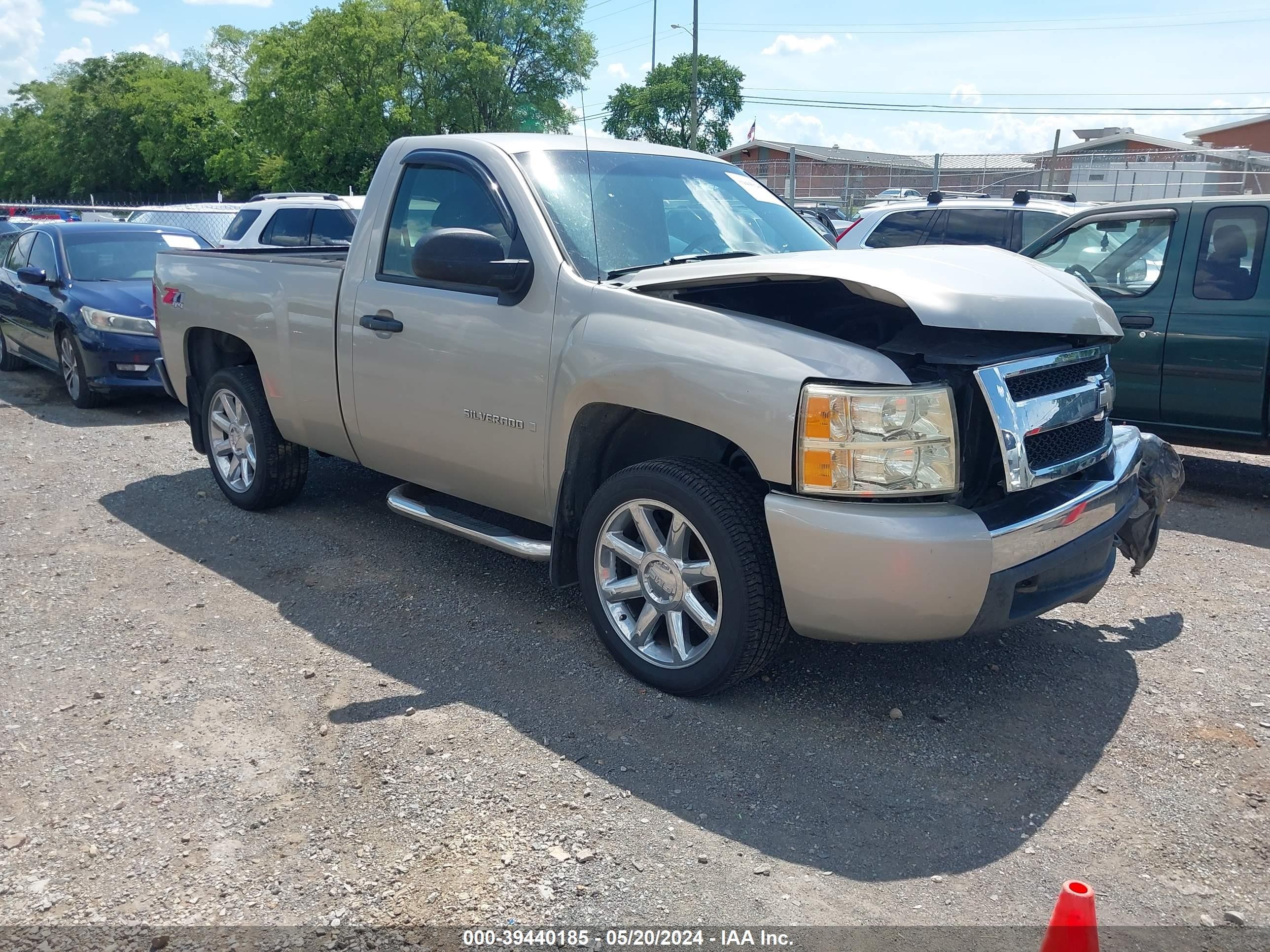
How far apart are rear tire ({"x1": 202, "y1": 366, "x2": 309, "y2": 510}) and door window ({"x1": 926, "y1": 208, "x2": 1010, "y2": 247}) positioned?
22.9 feet

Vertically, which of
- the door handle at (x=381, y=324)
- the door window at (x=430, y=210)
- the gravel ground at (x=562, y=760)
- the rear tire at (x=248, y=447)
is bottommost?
the gravel ground at (x=562, y=760)

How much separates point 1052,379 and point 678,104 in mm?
80020

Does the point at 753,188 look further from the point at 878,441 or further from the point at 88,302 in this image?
the point at 88,302

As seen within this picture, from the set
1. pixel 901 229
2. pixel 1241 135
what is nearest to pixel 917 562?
→ pixel 901 229

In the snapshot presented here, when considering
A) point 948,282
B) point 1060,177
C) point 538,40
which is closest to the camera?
point 948,282

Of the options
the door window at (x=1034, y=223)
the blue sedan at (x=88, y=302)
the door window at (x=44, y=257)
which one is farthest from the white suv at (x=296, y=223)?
the door window at (x=1034, y=223)

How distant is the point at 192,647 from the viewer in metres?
4.44

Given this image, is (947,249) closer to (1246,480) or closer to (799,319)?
(799,319)

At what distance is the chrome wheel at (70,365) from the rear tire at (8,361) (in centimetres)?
253

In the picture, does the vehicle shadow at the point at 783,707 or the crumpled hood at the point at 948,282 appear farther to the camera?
the crumpled hood at the point at 948,282

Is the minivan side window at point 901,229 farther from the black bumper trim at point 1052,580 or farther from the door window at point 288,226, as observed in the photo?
the black bumper trim at point 1052,580

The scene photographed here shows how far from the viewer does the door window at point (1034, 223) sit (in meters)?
10.3

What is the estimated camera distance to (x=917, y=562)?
10.7ft

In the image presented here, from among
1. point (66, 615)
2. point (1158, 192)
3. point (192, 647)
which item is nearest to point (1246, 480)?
point (192, 647)
